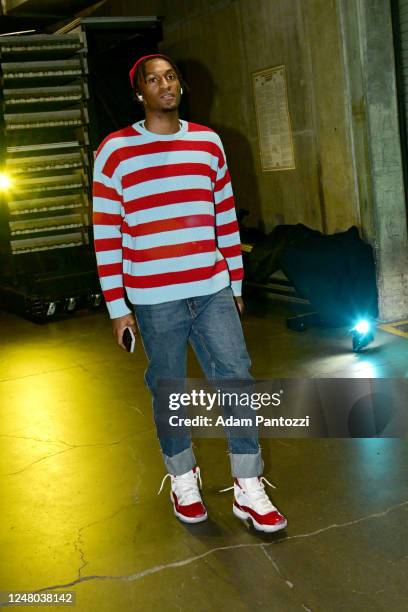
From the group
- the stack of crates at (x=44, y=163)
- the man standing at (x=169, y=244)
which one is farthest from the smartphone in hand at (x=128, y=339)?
the stack of crates at (x=44, y=163)

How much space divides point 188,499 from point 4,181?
5314 mm

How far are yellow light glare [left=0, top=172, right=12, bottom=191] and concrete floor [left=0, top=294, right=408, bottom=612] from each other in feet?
9.94

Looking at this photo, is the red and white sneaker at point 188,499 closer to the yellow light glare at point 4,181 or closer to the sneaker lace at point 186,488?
the sneaker lace at point 186,488

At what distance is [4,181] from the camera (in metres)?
7.93

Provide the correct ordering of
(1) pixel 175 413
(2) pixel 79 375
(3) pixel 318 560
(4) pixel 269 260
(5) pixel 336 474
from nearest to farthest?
(3) pixel 318 560 < (1) pixel 175 413 < (5) pixel 336 474 < (2) pixel 79 375 < (4) pixel 269 260

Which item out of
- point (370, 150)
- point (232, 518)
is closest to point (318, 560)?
point (232, 518)

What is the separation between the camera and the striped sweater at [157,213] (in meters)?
3.07

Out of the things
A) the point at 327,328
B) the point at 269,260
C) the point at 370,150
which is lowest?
the point at 327,328

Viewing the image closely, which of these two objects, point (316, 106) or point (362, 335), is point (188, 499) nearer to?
point (362, 335)

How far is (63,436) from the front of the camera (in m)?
4.68

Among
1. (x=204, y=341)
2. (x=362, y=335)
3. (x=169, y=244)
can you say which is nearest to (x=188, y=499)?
(x=204, y=341)

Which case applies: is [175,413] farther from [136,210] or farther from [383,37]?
[383,37]

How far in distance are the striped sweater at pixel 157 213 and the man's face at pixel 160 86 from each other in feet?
0.36

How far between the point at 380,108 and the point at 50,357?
3.30 metres
